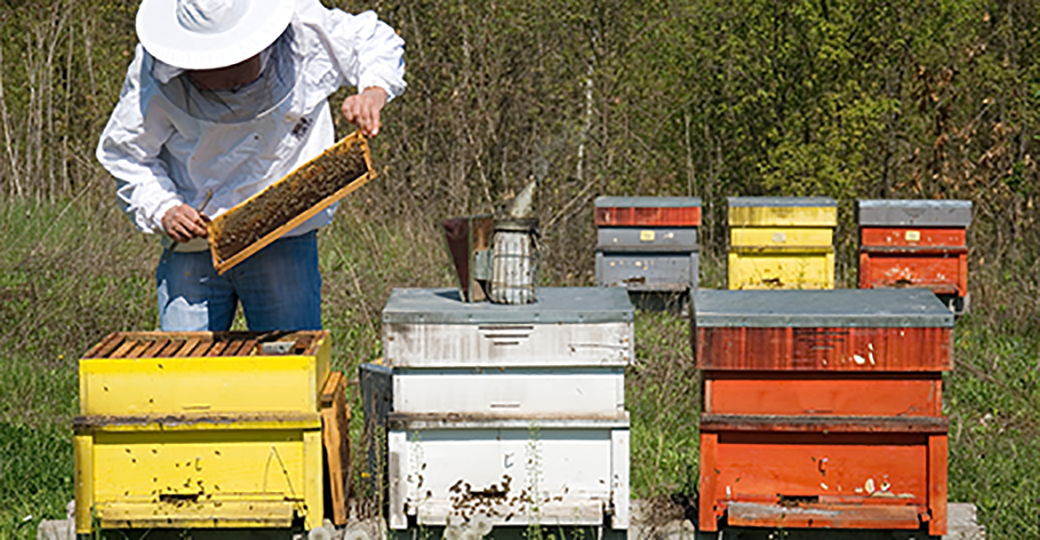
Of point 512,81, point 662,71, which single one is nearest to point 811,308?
point 512,81

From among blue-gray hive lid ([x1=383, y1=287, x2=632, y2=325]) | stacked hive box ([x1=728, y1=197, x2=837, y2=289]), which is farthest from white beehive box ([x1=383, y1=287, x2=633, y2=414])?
stacked hive box ([x1=728, y1=197, x2=837, y2=289])

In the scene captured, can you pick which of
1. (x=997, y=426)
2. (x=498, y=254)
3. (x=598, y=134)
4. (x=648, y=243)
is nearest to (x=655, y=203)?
(x=648, y=243)

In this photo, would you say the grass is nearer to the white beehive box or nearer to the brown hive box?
the white beehive box

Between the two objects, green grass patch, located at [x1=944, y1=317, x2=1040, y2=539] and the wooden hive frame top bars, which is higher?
the wooden hive frame top bars

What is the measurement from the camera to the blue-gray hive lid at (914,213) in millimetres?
7051

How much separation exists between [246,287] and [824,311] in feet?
5.46

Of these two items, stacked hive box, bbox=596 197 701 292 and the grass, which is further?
stacked hive box, bbox=596 197 701 292

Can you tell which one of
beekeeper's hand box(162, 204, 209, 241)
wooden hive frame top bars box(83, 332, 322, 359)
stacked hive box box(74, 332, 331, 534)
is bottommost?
stacked hive box box(74, 332, 331, 534)

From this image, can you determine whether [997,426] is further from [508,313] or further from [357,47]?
[357,47]

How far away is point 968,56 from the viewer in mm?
9469

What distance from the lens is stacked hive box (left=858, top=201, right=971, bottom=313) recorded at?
23.2ft

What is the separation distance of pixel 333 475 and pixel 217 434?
323mm

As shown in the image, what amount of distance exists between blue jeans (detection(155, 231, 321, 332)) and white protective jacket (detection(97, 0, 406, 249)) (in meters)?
0.13

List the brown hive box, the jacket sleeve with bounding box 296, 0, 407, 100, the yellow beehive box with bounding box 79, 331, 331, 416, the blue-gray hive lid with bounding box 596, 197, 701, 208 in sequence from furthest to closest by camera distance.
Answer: the blue-gray hive lid with bounding box 596, 197, 701, 208
the jacket sleeve with bounding box 296, 0, 407, 100
the brown hive box
the yellow beehive box with bounding box 79, 331, 331, 416
